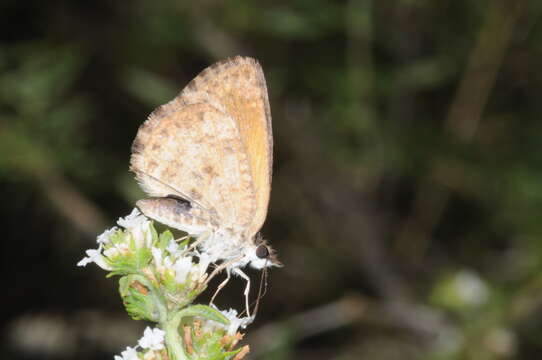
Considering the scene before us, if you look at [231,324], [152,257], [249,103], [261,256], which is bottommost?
[231,324]

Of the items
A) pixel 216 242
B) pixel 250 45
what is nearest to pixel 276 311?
pixel 250 45

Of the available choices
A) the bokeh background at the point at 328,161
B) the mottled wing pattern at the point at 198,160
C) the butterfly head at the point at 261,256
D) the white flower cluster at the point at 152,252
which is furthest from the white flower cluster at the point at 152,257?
the bokeh background at the point at 328,161

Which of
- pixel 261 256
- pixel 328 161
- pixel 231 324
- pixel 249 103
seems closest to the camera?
pixel 231 324

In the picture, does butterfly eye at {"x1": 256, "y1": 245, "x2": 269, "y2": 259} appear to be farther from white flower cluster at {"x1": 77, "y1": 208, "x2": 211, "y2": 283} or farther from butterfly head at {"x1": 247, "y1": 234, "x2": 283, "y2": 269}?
white flower cluster at {"x1": 77, "y1": 208, "x2": 211, "y2": 283}

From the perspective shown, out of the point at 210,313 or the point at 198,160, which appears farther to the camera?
the point at 198,160

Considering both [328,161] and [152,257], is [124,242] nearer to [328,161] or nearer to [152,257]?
[152,257]

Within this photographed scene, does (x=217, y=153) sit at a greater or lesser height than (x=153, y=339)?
greater

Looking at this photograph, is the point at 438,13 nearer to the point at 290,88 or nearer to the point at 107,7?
the point at 290,88

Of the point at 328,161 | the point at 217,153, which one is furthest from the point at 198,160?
the point at 328,161

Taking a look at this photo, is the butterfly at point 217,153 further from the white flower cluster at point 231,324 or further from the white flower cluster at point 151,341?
the white flower cluster at point 151,341
